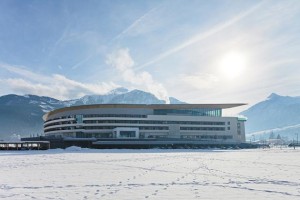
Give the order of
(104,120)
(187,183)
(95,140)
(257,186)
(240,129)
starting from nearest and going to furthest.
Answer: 1. (257,186)
2. (187,183)
3. (95,140)
4. (104,120)
5. (240,129)

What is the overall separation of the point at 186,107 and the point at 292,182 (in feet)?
352

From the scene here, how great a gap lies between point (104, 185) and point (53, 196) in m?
3.85

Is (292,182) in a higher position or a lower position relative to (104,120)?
lower

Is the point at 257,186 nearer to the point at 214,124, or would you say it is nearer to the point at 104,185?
the point at 104,185

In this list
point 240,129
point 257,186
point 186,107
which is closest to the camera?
point 257,186

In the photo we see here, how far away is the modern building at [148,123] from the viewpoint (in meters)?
117

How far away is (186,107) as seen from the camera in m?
126

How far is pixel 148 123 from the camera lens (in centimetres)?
12188

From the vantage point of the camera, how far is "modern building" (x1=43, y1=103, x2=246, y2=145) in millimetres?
116938

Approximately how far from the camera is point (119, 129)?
114062 mm

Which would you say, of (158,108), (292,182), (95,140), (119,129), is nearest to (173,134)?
(158,108)

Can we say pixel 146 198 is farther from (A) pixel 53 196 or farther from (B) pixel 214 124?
(B) pixel 214 124

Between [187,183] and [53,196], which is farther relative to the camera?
[187,183]

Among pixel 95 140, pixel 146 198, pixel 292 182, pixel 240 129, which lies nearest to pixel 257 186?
pixel 292 182
